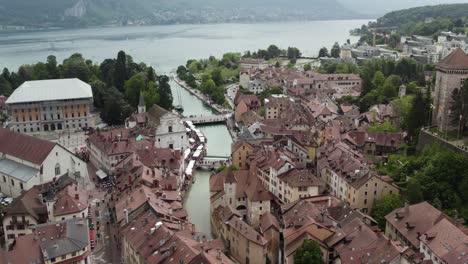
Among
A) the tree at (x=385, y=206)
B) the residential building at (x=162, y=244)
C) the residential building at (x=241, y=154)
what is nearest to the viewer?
the residential building at (x=162, y=244)

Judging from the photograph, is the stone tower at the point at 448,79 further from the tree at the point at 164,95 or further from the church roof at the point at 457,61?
the tree at the point at 164,95

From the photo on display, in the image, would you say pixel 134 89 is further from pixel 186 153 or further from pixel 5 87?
pixel 186 153

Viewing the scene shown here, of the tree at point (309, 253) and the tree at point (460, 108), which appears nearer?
the tree at point (309, 253)

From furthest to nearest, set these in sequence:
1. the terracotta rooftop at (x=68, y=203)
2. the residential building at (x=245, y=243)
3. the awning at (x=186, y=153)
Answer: the awning at (x=186, y=153) → the terracotta rooftop at (x=68, y=203) → the residential building at (x=245, y=243)

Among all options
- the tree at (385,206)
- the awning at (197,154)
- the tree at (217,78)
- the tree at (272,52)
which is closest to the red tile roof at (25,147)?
the awning at (197,154)

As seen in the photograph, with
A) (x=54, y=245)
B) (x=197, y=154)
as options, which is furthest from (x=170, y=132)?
(x=54, y=245)

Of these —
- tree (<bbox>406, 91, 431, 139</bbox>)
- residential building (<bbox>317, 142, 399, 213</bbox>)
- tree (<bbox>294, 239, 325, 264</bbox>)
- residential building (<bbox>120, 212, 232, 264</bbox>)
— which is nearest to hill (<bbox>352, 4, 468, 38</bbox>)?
tree (<bbox>406, 91, 431, 139</bbox>)
